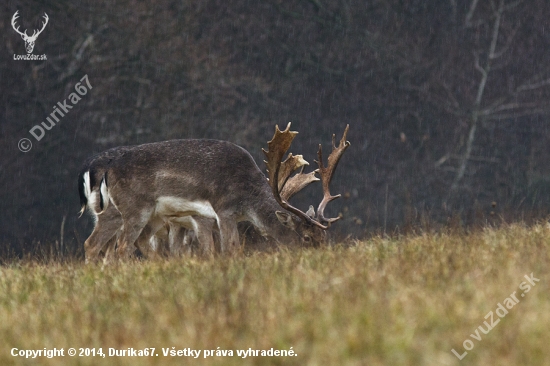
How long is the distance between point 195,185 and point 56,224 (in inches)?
334

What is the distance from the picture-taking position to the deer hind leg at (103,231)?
31.8 feet

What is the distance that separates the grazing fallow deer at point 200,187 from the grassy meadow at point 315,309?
284cm

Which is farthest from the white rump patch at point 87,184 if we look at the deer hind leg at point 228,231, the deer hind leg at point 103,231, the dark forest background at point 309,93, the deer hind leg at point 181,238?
the dark forest background at point 309,93

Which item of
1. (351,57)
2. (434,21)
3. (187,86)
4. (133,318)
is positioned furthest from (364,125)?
(133,318)

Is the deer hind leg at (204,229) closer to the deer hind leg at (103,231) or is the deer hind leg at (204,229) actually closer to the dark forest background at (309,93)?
the deer hind leg at (103,231)

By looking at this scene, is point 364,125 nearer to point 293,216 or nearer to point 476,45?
point 476,45

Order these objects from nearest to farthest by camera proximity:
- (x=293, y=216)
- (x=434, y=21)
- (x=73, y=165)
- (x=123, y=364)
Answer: (x=123, y=364) < (x=293, y=216) < (x=73, y=165) < (x=434, y=21)

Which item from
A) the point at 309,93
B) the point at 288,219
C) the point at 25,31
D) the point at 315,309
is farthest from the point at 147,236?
the point at 309,93

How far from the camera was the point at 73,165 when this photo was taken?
17344 mm

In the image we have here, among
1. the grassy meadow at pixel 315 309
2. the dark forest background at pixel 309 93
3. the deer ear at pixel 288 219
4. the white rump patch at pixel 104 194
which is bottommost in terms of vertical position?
the dark forest background at pixel 309 93

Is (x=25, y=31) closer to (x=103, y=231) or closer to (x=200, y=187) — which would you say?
(x=103, y=231)

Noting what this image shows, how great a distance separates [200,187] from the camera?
986cm

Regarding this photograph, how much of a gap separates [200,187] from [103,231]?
109cm

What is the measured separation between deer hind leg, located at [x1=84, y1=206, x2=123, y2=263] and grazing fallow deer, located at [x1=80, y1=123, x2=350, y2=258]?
8 centimetres
